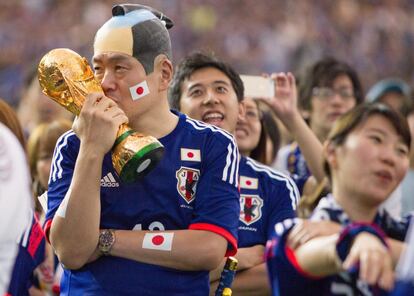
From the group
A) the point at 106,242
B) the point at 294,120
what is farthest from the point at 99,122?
the point at 294,120

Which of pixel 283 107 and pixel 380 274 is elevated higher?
pixel 283 107

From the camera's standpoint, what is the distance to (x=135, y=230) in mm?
4848

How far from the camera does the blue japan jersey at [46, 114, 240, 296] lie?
15.8 feet

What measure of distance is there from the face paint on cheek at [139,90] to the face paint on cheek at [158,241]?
0.58 m

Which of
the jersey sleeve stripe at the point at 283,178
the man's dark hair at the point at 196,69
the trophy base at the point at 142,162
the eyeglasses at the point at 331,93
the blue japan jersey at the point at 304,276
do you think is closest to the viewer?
the blue japan jersey at the point at 304,276

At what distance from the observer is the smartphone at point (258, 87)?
649 centimetres

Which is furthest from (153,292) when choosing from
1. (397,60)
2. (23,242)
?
(397,60)

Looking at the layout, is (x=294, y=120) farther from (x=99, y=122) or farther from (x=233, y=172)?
(x=99, y=122)

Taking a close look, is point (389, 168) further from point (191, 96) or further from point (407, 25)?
point (407, 25)

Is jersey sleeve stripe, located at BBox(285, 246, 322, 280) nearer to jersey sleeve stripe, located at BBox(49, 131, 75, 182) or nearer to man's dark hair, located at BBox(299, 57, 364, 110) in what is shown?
jersey sleeve stripe, located at BBox(49, 131, 75, 182)

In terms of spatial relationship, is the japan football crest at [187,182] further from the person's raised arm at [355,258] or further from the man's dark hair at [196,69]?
the man's dark hair at [196,69]

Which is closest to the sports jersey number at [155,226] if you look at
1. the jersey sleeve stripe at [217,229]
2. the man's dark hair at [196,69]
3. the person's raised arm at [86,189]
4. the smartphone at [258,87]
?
the jersey sleeve stripe at [217,229]

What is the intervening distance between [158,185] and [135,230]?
0.21 metres

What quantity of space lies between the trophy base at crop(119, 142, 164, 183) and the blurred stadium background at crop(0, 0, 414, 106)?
12.0 m
